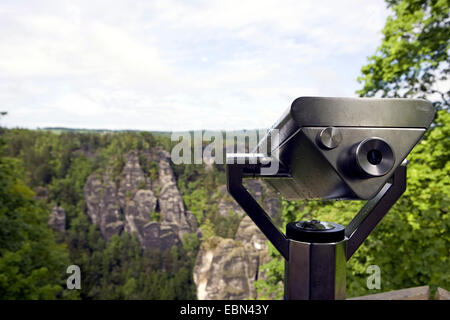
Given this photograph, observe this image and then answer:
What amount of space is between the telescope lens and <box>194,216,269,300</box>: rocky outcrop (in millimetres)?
38670

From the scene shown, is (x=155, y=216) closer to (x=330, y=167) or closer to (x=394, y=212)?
(x=394, y=212)

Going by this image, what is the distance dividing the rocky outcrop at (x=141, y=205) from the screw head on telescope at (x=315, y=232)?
63.5 meters

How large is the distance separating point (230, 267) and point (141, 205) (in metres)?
30.5

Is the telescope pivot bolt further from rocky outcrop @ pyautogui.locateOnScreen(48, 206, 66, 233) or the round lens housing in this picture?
rocky outcrop @ pyautogui.locateOnScreen(48, 206, 66, 233)

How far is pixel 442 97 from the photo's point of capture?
578 centimetres

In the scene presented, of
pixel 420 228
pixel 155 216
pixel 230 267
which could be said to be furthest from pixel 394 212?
pixel 155 216

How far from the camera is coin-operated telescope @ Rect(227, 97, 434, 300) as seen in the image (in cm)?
89

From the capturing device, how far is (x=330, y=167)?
3.01 feet

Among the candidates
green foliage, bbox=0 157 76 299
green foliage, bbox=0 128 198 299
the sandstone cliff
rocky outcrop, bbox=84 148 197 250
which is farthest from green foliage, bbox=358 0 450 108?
rocky outcrop, bbox=84 148 197 250

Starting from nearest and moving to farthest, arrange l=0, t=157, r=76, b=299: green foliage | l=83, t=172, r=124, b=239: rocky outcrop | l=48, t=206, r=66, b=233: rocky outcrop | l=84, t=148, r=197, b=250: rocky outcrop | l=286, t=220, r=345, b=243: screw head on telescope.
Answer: l=286, t=220, r=345, b=243: screw head on telescope, l=0, t=157, r=76, b=299: green foliage, l=48, t=206, r=66, b=233: rocky outcrop, l=84, t=148, r=197, b=250: rocky outcrop, l=83, t=172, r=124, b=239: rocky outcrop

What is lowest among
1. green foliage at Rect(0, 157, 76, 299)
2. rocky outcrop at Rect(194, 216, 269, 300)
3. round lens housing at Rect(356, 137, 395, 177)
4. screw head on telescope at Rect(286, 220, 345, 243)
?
rocky outcrop at Rect(194, 216, 269, 300)

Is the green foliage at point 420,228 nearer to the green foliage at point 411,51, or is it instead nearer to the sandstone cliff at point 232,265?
the green foliage at point 411,51

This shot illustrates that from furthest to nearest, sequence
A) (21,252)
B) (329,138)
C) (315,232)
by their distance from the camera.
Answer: (21,252) < (315,232) < (329,138)
